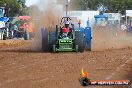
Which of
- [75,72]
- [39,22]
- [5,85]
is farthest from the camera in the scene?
[39,22]

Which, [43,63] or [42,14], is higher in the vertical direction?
[42,14]

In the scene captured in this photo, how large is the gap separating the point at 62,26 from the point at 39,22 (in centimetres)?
625

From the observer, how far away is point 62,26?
22.9 meters

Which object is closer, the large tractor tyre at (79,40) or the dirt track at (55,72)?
the dirt track at (55,72)

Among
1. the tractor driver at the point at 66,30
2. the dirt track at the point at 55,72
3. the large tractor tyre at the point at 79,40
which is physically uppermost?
the tractor driver at the point at 66,30

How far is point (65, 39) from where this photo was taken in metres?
22.2

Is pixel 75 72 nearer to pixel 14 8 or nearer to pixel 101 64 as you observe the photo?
pixel 101 64

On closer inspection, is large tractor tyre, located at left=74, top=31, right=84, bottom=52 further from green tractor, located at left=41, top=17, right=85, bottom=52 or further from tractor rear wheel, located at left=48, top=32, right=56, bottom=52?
tractor rear wheel, located at left=48, top=32, right=56, bottom=52

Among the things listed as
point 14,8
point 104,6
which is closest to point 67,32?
point 14,8

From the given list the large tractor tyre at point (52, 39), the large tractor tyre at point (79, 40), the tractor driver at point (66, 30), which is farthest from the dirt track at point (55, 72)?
the large tractor tyre at point (52, 39)

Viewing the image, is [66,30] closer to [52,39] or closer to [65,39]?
[65,39]

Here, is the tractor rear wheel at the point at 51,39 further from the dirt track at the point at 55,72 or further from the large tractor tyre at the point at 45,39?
the dirt track at the point at 55,72

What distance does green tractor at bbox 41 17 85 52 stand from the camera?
22.1 meters

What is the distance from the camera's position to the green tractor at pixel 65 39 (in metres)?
22.1
